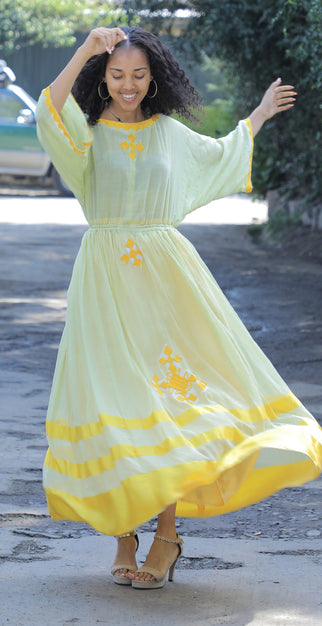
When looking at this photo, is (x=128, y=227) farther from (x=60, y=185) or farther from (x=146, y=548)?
(x=60, y=185)

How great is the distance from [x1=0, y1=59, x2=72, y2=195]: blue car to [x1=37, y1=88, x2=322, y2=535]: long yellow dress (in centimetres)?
1254

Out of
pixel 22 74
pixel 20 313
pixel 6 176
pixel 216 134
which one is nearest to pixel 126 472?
pixel 20 313

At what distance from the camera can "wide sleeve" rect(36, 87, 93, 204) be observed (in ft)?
9.10

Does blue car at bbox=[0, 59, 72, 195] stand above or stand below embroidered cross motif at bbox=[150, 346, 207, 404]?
below

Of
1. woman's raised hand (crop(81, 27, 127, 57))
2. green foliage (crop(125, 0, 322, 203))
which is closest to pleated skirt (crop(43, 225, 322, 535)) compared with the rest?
woman's raised hand (crop(81, 27, 127, 57))

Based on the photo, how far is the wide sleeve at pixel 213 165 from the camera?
3123mm

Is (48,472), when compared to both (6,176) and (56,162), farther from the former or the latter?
(6,176)

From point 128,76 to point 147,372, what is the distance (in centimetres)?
88

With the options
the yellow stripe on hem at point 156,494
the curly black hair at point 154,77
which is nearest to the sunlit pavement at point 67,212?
the curly black hair at point 154,77

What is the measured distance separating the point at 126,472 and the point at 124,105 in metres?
1.09

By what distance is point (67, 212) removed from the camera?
44.5 ft

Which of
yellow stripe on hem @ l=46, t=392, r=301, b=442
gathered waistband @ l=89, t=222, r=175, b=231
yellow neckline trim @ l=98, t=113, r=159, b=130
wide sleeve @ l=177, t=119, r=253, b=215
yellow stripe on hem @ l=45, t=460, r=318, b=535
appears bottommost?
yellow stripe on hem @ l=45, t=460, r=318, b=535

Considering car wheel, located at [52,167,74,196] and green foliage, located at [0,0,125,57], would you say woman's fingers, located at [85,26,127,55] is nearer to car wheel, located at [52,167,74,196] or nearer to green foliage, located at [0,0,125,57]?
car wheel, located at [52,167,74,196]

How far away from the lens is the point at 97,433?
2.75 meters
